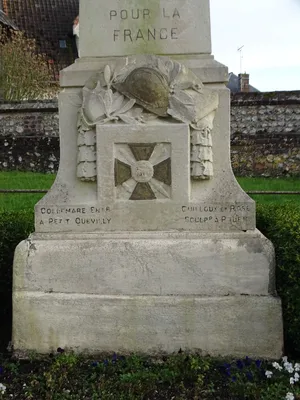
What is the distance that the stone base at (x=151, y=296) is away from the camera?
12.7ft

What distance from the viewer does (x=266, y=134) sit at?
1298 cm

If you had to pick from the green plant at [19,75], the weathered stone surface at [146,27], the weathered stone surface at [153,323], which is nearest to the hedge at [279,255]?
the weathered stone surface at [153,323]

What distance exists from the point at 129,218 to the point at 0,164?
9.98 m

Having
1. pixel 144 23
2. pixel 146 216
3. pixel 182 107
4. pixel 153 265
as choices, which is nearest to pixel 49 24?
pixel 144 23

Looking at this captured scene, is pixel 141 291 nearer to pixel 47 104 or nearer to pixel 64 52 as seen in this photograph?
pixel 47 104

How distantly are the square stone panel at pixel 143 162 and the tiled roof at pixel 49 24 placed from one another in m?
21.4

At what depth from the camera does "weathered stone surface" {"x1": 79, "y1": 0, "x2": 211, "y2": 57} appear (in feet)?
13.5

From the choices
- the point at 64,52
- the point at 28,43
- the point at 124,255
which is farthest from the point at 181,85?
the point at 64,52

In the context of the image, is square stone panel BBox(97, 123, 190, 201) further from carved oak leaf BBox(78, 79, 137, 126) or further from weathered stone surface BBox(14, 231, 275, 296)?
weathered stone surface BBox(14, 231, 275, 296)

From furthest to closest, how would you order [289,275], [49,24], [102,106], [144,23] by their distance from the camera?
[49,24], [144,23], [102,106], [289,275]

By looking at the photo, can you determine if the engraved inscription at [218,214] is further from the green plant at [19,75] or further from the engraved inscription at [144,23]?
the green plant at [19,75]

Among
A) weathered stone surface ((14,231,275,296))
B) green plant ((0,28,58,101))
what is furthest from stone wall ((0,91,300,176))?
weathered stone surface ((14,231,275,296))

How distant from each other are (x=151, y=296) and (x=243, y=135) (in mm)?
9708

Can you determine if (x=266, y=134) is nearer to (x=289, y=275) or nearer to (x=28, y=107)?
(x=28, y=107)
